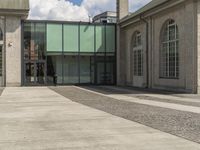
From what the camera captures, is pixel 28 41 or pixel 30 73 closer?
pixel 28 41

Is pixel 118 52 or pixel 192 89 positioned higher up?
pixel 118 52

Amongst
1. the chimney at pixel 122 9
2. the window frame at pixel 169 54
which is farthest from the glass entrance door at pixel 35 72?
the window frame at pixel 169 54

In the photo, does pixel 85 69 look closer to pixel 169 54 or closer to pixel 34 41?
pixel 34 41

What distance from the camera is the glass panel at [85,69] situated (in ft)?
137

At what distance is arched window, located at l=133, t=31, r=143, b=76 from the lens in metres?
37.3

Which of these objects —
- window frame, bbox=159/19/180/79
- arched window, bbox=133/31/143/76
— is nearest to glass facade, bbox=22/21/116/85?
arched window, bbox=133/31/143/76

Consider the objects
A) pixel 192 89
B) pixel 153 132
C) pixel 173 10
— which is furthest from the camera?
pixel 173 10

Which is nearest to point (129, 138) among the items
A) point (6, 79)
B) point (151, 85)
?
point (151, 85)

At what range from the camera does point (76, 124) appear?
11.9 m

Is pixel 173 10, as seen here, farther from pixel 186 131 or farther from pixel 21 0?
pixel 186 131

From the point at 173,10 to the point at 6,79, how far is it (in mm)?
16711

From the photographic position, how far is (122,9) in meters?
41.8

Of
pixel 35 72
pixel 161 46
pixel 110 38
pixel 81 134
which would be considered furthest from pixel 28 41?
pixel 81 134

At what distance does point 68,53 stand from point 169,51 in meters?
13.0
